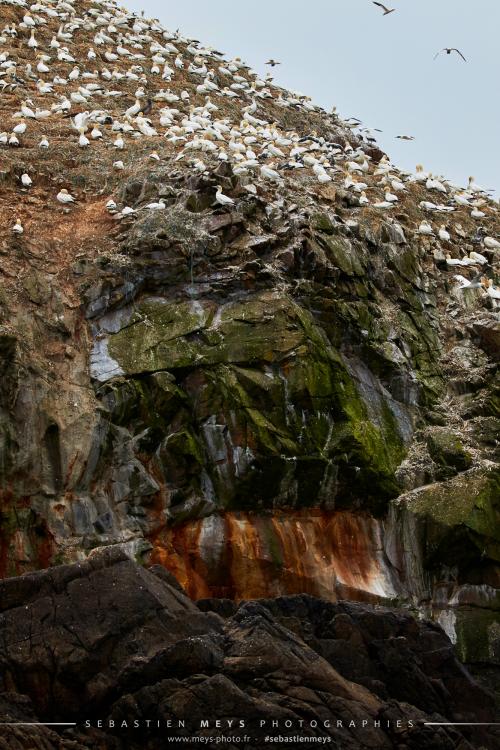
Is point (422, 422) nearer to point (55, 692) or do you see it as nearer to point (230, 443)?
point (230, 443)

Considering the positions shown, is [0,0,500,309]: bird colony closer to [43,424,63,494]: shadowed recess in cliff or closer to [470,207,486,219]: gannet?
[470,207,486,219]: gannet

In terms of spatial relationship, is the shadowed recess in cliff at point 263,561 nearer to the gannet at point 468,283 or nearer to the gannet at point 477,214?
the gannet at point 468,283

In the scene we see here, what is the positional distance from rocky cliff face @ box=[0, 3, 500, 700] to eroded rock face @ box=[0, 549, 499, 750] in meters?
4.08

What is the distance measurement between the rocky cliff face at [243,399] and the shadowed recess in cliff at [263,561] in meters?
0.04

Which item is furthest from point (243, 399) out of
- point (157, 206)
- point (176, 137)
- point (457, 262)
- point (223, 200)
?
point (176, 137)

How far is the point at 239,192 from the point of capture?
27.0 metres

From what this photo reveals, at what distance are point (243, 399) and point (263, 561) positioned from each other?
9.61 ft

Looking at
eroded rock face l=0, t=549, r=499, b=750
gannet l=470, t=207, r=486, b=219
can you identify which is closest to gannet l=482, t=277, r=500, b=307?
gannet l=470, t=207, r=486, b=219

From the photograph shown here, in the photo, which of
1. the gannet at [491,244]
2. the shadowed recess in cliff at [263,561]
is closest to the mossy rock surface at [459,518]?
the shadowed recess in cliff at [263,561]

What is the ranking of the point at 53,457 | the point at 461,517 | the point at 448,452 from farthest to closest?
the point at 448,452 → the point at 461,517 → the point at 53,457

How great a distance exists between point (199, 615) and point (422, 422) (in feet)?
30.9

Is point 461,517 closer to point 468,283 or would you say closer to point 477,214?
point 468,283

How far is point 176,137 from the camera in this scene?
31844 millimetres

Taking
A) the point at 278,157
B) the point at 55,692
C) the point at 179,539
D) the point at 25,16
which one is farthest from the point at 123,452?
the point at 25,16
